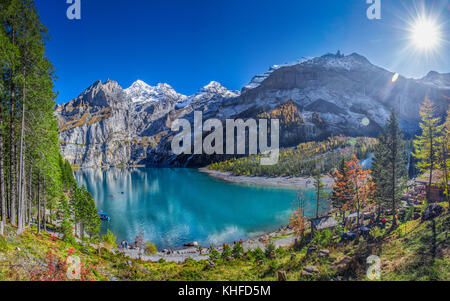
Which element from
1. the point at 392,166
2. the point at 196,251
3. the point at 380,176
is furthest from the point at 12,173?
the point at 380,176

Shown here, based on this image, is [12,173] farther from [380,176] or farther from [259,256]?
[380,176]

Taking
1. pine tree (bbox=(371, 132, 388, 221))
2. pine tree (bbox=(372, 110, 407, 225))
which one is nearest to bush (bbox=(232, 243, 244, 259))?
pine tree (bbox=(372, 110, 407, 225))

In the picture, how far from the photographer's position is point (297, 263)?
15.0 metres

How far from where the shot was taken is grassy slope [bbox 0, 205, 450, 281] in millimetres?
8930

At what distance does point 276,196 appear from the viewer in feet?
233

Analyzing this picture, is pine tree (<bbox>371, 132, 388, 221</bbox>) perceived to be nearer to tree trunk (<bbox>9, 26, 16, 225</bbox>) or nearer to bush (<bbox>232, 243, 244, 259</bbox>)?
bush (<bbox>232, 243, 244, 259</bbox>)

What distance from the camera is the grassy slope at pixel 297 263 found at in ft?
29.3

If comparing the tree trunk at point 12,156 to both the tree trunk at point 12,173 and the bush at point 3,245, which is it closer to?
the tree trunk at point 12,173

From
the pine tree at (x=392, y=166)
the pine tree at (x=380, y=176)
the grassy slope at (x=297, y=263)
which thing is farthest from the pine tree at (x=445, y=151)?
the grassy slope at (x=297, y=263)

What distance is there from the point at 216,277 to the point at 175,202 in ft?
178
